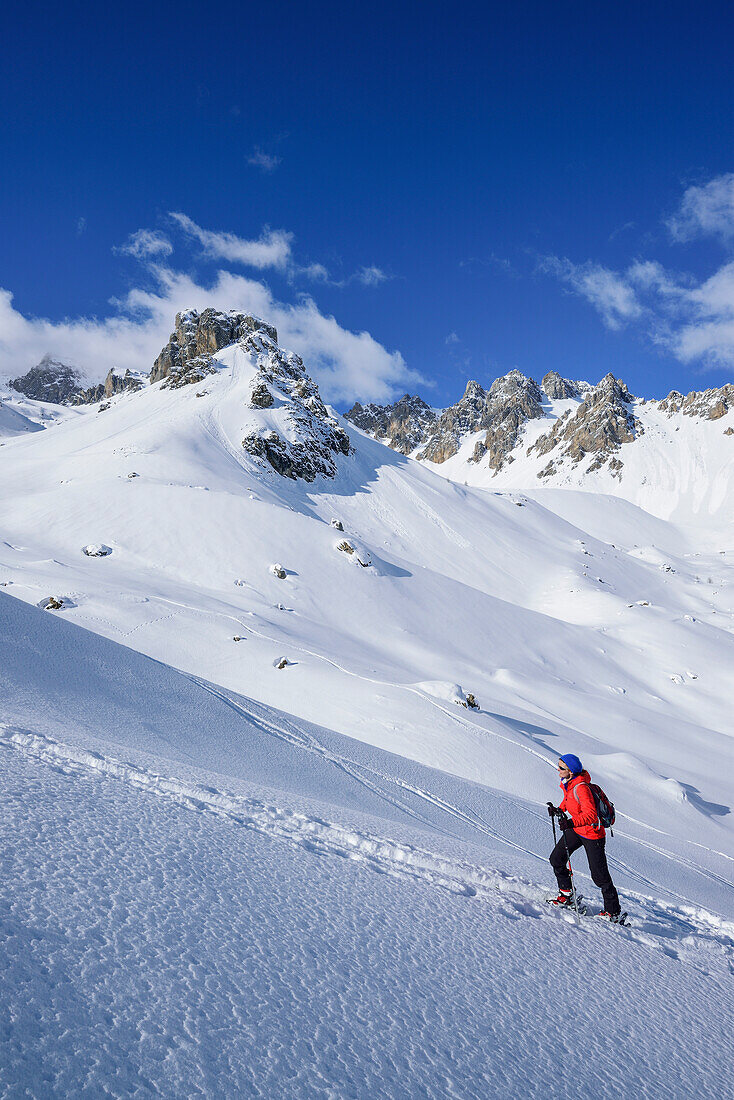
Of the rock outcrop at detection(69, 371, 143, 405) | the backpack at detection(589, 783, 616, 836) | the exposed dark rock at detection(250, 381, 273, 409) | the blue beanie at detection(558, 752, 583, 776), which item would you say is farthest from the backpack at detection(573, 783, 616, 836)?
the rock outcrop at detection(69, 371, 143, 405)

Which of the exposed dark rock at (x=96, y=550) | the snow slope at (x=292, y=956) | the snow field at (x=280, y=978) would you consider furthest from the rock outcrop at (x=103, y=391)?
the snow field at (x=280, y=978)

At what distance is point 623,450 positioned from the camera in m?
148

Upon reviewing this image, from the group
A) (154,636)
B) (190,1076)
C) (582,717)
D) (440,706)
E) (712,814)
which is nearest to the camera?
(190,1076)

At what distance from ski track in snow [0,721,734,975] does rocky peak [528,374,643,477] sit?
151099mm

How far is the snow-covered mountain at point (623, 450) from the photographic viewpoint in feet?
401

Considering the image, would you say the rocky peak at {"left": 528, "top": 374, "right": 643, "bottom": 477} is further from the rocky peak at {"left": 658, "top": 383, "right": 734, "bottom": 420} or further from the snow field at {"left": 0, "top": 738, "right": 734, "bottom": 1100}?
the snow field at {"left": 0, "top": 738, "right": 734, "bottom": 1100}

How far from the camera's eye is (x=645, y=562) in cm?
5569

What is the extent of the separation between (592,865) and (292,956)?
3.23 metres

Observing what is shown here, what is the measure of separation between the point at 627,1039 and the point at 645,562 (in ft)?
197

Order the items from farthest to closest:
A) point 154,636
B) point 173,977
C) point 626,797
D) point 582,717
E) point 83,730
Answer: point 582,717 < point 154,636 < point 626,797 < point 83,730 < point 173,977

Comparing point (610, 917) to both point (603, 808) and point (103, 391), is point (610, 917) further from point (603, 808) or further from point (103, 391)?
point (103, 391)

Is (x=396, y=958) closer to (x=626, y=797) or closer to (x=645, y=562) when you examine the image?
(x=626, y=797)

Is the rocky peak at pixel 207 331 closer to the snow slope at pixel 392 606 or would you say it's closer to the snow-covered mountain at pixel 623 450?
the snow slope at pixel 392 606

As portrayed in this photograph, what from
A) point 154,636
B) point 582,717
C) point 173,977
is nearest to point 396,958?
point 173,977
